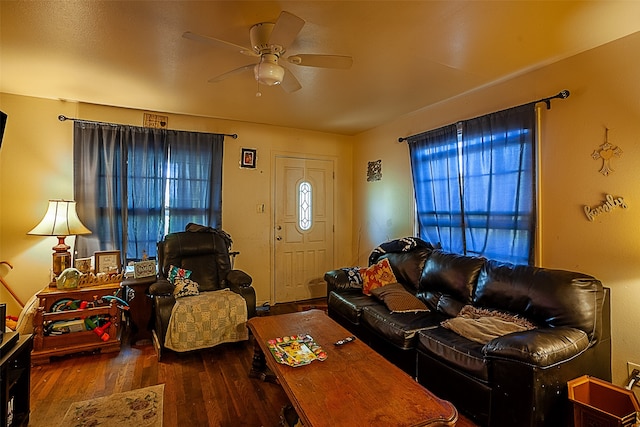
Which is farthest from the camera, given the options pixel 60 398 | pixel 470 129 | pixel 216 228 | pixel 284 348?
pixel 216 228

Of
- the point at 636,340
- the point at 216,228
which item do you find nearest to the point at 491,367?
the point at 636,340

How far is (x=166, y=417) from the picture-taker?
202cm

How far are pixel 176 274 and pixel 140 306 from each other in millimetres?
426

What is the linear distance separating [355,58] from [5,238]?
12.4 feet

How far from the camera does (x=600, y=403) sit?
182 cm

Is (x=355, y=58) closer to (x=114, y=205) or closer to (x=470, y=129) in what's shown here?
(x=470, y=129)

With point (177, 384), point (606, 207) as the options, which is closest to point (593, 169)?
point (606, 207)

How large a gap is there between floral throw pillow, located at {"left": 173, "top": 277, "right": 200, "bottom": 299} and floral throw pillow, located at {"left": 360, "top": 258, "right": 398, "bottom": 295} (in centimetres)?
170

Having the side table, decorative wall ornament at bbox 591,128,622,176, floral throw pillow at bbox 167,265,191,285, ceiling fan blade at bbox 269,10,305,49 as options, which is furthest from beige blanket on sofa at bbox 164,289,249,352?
decorative wall ornament at bbox 591,128,622,176

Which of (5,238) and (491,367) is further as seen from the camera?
(5,238)

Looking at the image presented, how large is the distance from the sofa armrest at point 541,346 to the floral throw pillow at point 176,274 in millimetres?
2692

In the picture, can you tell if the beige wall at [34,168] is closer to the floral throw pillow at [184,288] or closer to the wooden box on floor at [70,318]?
the wooden box on floor at [70,318]

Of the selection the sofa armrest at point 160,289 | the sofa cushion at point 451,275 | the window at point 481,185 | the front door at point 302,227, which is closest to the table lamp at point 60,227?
the sofa armrest at point 160,289

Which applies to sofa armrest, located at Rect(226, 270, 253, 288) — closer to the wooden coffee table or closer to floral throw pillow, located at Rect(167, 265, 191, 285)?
floral throw pillow, located at Rect(167, 265, 191, 285)
